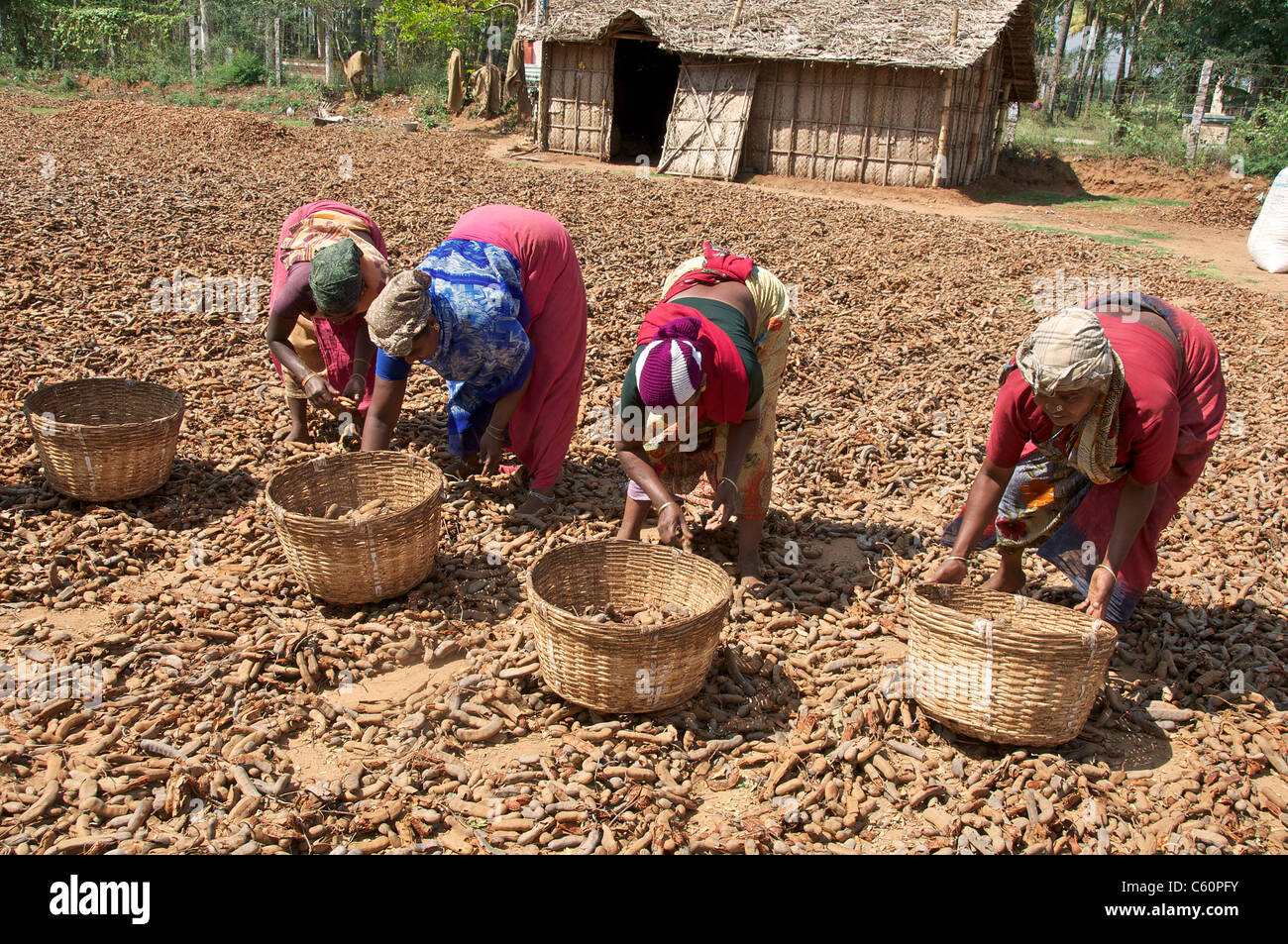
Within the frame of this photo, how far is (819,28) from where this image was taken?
1650 cm

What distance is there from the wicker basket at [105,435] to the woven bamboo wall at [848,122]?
48.2ft

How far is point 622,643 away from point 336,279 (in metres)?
2.18

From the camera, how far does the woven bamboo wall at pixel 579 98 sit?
61.2ft

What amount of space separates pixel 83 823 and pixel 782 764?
78.3 inches

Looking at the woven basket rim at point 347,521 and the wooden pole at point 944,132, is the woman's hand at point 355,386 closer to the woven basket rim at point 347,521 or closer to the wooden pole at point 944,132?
the woven basket rim at point 347,521

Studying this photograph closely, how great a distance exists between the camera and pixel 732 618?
12.1 ft

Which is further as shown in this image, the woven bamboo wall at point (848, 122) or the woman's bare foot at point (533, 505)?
the woven bamboo wall at point (848, 122)

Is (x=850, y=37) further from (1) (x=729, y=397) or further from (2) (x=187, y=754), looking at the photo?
(2) (x=187, y=754)

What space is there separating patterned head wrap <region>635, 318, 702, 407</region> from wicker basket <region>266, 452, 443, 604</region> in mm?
954

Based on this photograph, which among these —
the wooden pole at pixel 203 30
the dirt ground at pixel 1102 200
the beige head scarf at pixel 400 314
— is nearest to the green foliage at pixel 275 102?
the wooden pole at pixel 203 30

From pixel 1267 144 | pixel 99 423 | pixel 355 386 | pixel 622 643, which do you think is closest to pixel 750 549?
pixel 622 643

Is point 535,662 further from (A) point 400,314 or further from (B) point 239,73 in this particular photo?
(B) point 239,73

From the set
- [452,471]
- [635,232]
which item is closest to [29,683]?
[452,471]

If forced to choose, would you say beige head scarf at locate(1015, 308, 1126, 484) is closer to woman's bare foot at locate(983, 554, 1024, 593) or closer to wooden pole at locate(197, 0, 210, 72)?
woman's bare foot at locate(983, 554, 1024, 593)
